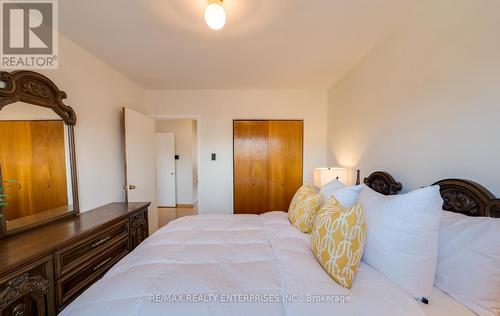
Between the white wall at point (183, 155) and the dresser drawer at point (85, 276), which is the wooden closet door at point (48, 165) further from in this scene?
the white wall at point (183, 155)

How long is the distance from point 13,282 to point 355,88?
10.6 ft

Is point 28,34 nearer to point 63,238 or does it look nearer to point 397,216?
point 63,238

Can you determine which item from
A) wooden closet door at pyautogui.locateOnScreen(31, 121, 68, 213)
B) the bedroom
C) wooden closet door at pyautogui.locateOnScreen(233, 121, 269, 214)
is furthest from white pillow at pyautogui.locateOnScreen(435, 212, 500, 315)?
wooden closet door at pyautogui.locateOnScreen(31, 121, 68, 213)

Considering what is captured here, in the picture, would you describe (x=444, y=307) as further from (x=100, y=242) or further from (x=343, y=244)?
(x=100, y=242)

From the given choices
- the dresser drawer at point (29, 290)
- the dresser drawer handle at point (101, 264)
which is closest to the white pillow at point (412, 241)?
the dresser drawer at point (29, 290)

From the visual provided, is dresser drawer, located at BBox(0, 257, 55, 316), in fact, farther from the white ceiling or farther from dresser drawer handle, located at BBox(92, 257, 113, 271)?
the white ceiling

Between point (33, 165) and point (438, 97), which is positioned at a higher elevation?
point (438, 97)

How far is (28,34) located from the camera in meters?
1.48

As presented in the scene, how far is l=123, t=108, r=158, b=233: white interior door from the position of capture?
7.96 ft

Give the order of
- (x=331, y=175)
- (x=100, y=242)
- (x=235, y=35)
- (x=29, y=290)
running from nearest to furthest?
1. (x=29, y=290)
2. (x=100, y=242)
3. (x=235, y=35)
4. (x=331, y=175)

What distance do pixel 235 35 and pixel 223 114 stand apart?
1551 millimetres

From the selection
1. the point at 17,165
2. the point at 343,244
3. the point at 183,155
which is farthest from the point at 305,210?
the point at 183,155

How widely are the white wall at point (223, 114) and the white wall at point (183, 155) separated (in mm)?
1551

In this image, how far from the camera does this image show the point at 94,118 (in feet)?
6.81
